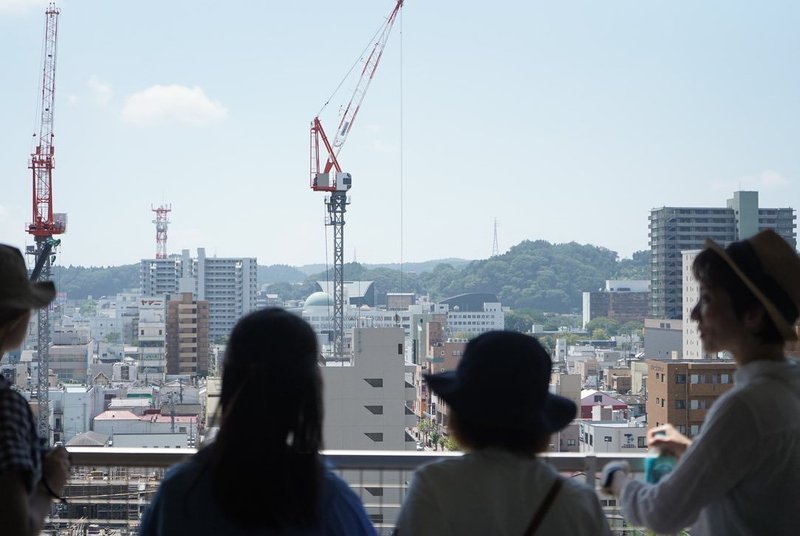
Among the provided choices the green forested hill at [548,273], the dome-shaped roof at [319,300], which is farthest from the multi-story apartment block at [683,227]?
the dome-shaped roof at [319,300]

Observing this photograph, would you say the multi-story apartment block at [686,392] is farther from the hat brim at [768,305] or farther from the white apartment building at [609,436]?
the hat brim at [768,305]

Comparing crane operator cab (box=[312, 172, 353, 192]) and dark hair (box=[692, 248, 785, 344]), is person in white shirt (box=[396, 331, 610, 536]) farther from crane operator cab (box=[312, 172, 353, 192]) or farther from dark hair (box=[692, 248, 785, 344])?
crane operator cab (box=[312, 172, 353, 192])

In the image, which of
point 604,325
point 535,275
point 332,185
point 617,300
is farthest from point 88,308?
point 617,300

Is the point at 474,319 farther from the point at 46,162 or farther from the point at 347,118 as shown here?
the point at 46,162

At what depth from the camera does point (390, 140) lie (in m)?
59.8

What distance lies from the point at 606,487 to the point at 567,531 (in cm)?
30

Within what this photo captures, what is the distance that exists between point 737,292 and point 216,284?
39.8m

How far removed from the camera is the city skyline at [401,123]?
41.7m

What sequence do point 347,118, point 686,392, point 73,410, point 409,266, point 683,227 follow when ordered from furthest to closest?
point 409,266
point 347,118
point 73,410
point 683,227
point 686,392

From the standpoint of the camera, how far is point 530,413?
0.94 metres

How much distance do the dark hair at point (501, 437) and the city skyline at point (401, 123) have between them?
37.5 meters

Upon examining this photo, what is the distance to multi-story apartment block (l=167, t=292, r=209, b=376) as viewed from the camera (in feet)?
112

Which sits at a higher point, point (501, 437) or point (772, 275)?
point (772, 275)

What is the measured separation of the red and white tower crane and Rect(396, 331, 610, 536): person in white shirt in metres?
40.0
